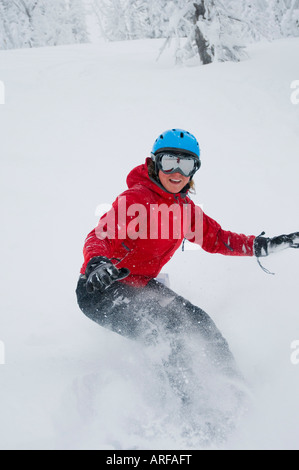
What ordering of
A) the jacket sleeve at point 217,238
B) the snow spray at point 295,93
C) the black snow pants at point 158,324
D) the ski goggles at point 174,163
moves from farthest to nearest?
the snow spray at point 295,93
the jacket sleeve at point 217,238
the ski goggles at point 174,163
the black snow pants at point 158,324

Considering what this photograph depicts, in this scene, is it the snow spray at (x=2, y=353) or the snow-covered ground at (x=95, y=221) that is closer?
the snow-covered ground at (x=95, y=221)

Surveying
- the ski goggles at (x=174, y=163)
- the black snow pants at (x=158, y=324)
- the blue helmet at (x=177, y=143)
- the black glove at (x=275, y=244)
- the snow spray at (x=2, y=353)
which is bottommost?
the snow spray at (x=2, y=353)

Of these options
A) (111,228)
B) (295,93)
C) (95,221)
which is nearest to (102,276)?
(111,228)

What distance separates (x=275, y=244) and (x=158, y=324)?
63.0 inches

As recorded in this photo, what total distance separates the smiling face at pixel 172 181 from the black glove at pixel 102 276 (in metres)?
1.09

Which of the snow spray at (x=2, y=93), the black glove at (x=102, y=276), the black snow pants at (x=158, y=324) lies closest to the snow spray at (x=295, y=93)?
the black snow pants at (x=158, y=324)

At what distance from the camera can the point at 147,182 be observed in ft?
11.2

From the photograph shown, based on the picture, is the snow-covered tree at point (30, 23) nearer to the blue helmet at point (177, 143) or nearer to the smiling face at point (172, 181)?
the blue helmet at point (177, 143)

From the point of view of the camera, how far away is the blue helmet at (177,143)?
3336mm

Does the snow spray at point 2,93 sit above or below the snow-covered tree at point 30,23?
below

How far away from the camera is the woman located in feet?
10.3

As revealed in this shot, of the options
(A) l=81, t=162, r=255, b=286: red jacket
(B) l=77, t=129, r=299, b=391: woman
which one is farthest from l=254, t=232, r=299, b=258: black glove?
(A) l=81, t=162, r=255, b=286: red jacket

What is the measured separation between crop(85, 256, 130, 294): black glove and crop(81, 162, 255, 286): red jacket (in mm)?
264

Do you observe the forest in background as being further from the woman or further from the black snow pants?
the black snow pants
